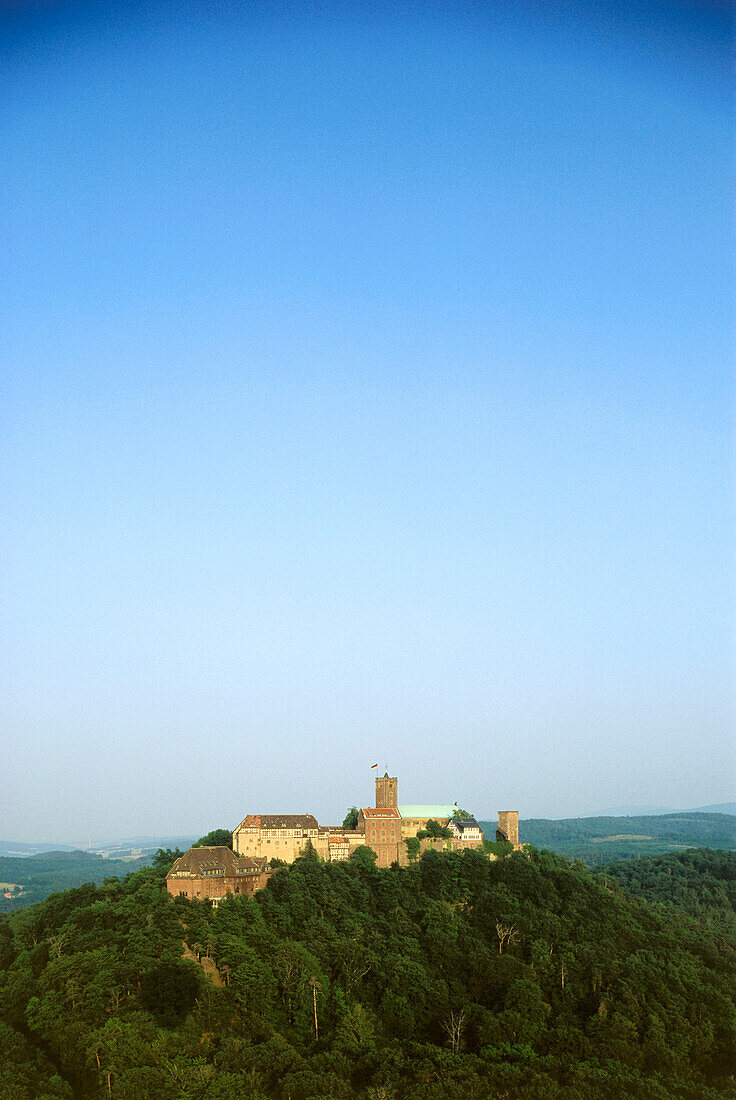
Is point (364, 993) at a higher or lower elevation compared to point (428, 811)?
lower

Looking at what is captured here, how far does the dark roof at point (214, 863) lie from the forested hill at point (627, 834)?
213 feet

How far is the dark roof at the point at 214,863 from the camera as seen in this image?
35625mm

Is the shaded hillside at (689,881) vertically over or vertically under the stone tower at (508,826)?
under

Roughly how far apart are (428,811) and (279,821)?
343 inches

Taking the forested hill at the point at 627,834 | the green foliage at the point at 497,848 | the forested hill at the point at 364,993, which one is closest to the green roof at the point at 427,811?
the green foliage at the point at 497,848

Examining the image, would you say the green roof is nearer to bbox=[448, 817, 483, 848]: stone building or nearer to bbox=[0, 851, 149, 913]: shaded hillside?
bbox=[448, 817, 483, 848]: stone building

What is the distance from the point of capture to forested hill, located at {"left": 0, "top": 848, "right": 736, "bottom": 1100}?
2828cm

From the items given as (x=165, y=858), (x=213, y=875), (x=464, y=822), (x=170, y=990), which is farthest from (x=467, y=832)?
(x=170, y=990)

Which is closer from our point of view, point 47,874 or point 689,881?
point 689,881

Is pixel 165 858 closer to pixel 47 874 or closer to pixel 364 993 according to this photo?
pixel 364 993

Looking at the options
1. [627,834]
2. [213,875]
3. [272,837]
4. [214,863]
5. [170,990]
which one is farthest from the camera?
[627,834]

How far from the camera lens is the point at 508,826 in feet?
145

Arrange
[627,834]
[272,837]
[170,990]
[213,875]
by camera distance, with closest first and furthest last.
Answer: [170,990] → [213,875] → [272,837] → [627,834]

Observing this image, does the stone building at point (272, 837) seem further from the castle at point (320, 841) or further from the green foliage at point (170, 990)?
the green foliage at point (170, 990)
